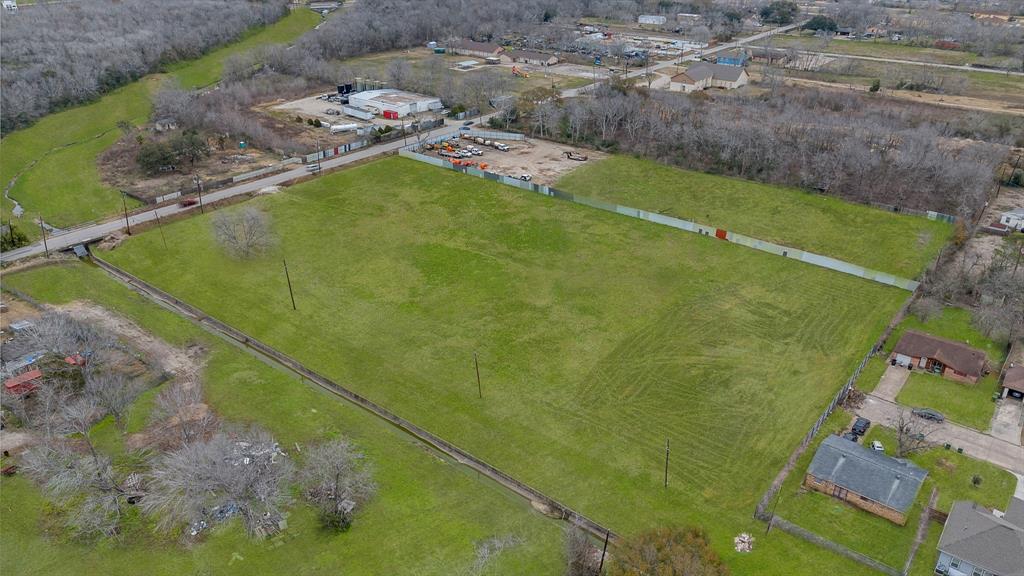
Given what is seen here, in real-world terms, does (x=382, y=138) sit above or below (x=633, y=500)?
above

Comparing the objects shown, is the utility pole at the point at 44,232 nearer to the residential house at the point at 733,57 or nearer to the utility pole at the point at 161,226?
the utility pole at the point at 161,226

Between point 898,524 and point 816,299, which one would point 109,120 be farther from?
point 898,524

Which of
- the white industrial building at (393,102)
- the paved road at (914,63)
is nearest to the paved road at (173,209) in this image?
the white industrial building at (393,102)

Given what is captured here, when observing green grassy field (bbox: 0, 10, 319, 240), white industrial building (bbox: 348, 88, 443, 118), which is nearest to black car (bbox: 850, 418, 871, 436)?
green grassy field (bbox: 0, 10, 319, 240)

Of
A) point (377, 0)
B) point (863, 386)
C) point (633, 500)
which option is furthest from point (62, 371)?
point (377, 0)

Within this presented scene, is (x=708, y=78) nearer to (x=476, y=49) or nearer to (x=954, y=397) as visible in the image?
(x=476, y=49)

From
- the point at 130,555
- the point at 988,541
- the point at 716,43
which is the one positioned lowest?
the point at 130,555

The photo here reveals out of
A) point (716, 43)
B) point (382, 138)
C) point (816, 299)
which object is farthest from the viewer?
point (716, 43)

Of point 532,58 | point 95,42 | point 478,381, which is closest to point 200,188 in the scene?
point 478,381
